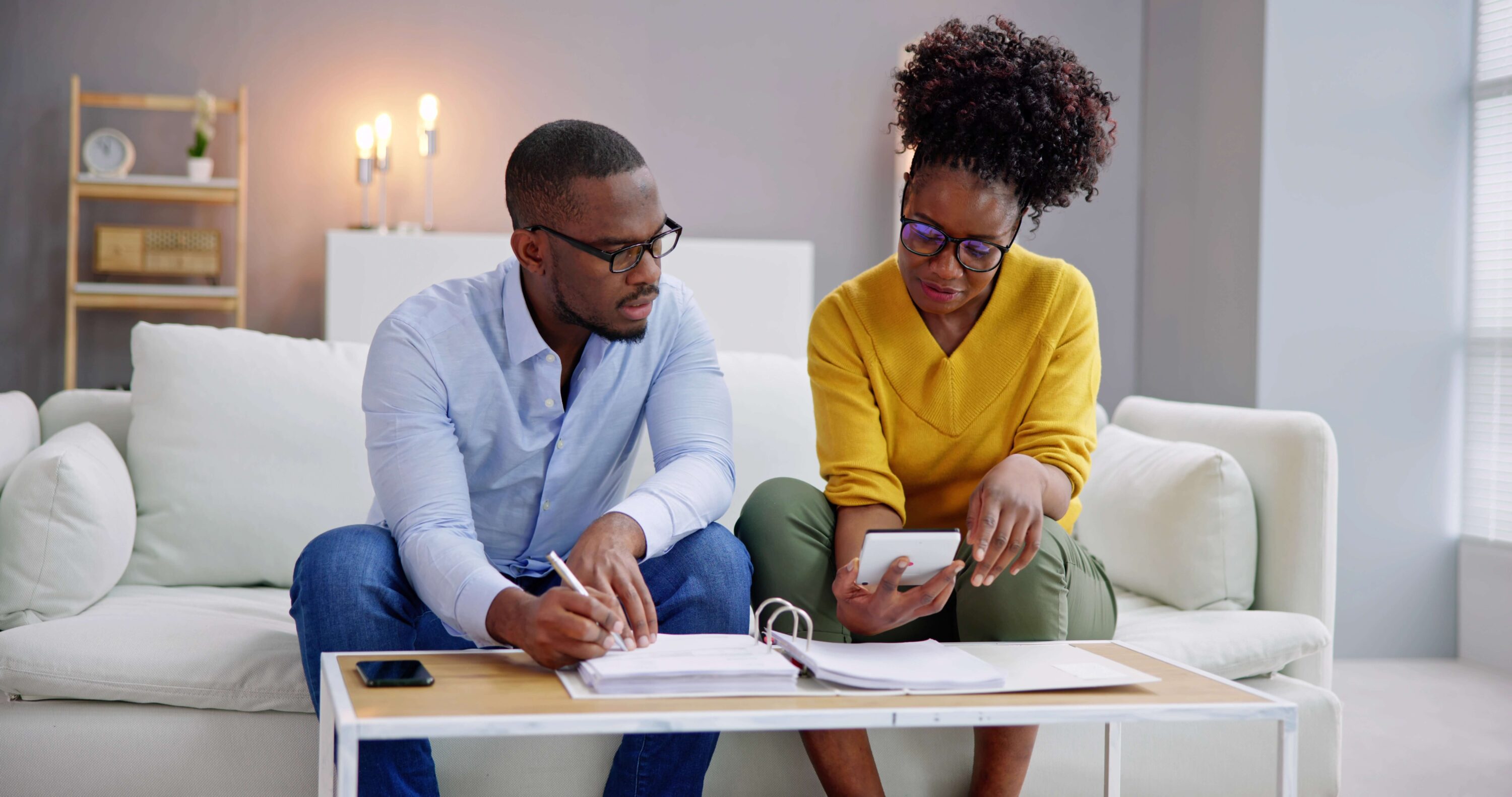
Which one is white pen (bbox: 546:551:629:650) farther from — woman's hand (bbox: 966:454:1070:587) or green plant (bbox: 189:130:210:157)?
green plant (bbox: 189:130:210:157)

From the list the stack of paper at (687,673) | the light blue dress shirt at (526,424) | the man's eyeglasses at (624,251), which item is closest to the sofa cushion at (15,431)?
the light blue dress shirt at (526,424)

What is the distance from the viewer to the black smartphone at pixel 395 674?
1.02 metres

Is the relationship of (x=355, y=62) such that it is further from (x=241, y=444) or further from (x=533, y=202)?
(x=533, y=202)

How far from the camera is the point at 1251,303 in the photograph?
3496mm

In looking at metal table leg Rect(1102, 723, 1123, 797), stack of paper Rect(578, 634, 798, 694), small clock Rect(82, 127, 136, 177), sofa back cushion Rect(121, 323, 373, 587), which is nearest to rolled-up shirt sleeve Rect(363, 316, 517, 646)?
stack of paper Rect(578, 634, 798, 694)

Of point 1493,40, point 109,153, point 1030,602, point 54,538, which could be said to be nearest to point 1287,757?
point 1030,602

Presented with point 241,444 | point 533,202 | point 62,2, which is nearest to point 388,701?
point 533,202

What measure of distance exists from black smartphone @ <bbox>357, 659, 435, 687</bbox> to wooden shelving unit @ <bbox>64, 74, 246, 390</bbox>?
3283 millimetres

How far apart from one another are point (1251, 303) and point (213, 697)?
302cm

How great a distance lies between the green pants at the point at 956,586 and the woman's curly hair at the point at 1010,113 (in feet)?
1.47

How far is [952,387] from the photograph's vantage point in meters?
1.56

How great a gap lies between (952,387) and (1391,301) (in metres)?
2.43

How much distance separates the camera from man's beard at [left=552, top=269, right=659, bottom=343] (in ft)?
4.94

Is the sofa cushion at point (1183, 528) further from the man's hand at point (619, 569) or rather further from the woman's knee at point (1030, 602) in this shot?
the man's hand at point (619, 569)
